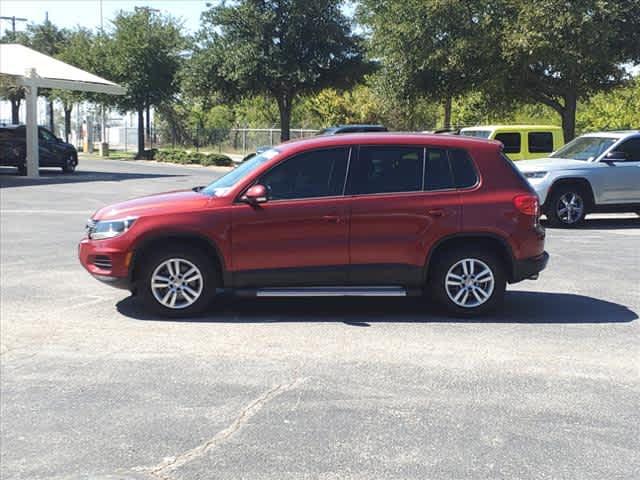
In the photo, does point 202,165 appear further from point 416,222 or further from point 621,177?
point 416,222

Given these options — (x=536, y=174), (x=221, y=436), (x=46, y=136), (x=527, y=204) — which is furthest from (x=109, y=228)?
(x=46, y=136)

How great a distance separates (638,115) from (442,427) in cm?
3690

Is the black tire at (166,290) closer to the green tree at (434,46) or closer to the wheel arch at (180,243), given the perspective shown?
the wheel arch at (180,243)

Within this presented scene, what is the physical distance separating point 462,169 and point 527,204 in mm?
711

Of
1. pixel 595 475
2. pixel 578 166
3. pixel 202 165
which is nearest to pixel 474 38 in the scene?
pixel 578 166

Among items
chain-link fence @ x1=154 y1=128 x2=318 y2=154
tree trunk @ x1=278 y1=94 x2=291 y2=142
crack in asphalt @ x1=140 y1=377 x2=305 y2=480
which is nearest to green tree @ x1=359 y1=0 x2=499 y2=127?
tree trunk @ x1=278 y1=94 x2=291 y2=142

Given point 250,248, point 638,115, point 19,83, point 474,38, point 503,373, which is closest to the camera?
point 503,373

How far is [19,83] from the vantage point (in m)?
28.7

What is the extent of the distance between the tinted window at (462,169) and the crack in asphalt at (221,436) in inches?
112

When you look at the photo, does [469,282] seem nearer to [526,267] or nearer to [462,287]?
[462,287]

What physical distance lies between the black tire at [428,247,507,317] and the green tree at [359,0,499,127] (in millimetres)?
20320

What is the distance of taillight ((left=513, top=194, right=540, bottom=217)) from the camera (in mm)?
7445

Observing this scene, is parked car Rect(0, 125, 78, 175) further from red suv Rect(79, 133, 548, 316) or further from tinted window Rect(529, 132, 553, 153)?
red suv Rect(79, 133, 548, 316)

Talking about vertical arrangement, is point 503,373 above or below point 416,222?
below
